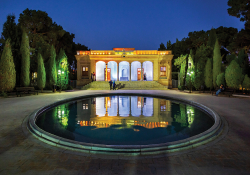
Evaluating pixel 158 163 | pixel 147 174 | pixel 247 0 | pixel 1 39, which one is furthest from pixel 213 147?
pixel 247 0

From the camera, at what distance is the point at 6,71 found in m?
15.1

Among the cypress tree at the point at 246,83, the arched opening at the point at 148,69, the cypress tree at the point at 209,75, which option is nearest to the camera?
the cypress tree at the point at 246,83

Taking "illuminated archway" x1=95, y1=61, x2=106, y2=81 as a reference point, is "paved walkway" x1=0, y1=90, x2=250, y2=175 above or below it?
below

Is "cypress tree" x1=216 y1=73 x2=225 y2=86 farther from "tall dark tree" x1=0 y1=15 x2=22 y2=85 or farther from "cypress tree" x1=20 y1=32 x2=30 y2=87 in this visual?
"tall dark tree" x1=0 y1=15 x2=22 y2=85

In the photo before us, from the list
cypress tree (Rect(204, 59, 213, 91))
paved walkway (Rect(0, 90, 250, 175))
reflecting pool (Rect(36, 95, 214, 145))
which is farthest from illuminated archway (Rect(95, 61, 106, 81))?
paved walkway (Rect(0, 90, 250, 175))

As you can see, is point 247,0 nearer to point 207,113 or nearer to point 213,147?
point 207,113

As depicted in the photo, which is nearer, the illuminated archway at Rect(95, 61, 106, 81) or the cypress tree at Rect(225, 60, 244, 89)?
the cypress tree at Rect(225, 60, 244, 89)

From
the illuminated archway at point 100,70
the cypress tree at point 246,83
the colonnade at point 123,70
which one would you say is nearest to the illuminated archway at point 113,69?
the colonnade at point 123,70

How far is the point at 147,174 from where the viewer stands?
277cm

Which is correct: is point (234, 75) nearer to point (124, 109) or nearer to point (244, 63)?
point (244, 63)

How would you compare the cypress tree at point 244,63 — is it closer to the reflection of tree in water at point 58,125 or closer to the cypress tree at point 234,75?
the cypress tree at point 234,75

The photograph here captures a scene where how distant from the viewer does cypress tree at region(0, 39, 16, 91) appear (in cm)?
1491

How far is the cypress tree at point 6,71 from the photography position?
14914mm

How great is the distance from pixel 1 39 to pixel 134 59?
20.7m
